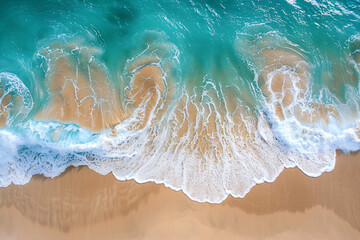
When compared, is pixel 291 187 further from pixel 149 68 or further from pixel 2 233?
pixel 2 233

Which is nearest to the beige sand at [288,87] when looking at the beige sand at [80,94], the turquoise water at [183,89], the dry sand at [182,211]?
the turquoise water at [183,89]

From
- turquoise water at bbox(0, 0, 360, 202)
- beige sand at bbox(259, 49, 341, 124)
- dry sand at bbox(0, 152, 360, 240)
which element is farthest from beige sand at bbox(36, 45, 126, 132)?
beige sand at bbox(259, 49, 341, 124)

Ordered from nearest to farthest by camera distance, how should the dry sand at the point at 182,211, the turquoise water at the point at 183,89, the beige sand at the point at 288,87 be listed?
1. the dry sand at the point at 182,211
2. the turquoise water at the point at 183,89
3. the beige sand at the point at 288,87

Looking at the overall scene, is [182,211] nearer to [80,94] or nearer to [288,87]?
[80,94]

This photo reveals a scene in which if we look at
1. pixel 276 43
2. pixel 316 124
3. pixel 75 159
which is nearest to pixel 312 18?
pixel 276 43

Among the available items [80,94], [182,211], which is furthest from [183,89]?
[182,211]

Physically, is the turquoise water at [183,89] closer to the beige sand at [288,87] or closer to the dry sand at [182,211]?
the beige sand at [288,87]
